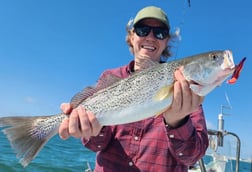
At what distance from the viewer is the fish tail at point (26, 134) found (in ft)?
10.9

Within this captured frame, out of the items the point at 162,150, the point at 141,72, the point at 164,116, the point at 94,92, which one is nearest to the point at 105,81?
the point at 94,92

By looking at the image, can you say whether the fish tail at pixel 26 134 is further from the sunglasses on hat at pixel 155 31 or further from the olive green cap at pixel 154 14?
the olive green cap at pixel 154 14

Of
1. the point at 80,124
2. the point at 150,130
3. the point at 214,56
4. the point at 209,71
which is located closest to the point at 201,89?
the point at 209,71

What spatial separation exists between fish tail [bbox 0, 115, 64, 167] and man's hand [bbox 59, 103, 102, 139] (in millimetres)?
130

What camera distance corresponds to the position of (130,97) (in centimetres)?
332

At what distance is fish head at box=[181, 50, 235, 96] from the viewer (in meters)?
3.09

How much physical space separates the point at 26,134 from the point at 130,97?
1089mm

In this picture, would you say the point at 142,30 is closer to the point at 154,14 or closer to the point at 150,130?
the point at 154,14

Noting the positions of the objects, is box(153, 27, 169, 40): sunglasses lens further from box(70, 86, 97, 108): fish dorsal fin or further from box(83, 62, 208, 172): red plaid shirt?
box(70, 86, 97, 108): fish dorsal fin

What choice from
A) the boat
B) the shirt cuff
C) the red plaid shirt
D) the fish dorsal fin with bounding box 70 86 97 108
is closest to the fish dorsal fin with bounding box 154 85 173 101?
the shirt cuff

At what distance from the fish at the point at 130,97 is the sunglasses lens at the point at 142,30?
0.94 meters

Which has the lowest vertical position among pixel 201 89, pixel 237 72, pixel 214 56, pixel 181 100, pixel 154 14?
pixel 181 100

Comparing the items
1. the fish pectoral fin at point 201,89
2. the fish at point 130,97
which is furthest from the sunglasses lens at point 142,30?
the fish pectoral fin at point 201,89

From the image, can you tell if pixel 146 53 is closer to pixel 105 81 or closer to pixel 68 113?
pixel 105 81
